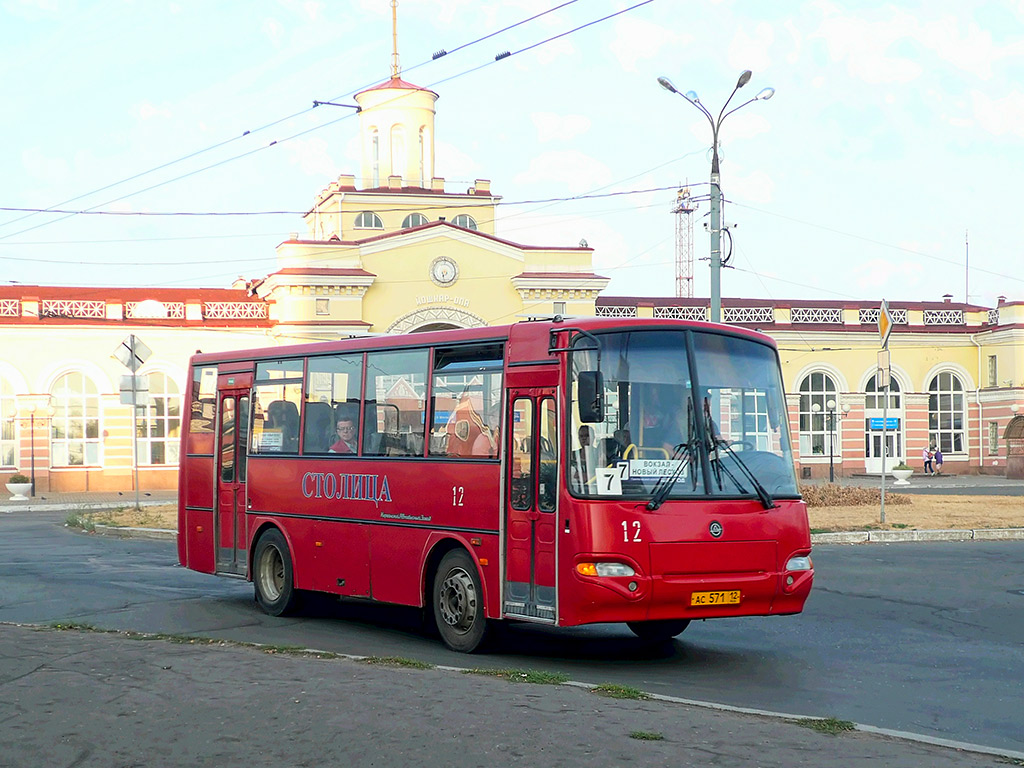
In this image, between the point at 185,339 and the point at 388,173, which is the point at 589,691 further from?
the point at 388,173

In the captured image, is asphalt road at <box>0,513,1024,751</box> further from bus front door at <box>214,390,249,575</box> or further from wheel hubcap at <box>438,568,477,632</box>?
bus front door at <box>214,390,249,575</box>

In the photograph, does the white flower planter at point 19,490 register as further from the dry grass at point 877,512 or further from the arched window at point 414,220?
the arched window at point 414,220

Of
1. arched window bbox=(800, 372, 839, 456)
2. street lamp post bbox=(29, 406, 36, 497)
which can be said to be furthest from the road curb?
arched window bbox=(800, 372, 839, 456)

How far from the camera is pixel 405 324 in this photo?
53.1 meters

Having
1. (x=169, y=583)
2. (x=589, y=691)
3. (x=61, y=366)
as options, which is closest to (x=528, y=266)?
(x=61, y=366)

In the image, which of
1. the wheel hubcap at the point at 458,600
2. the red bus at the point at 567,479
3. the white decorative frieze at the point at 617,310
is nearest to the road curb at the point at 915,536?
the red bus at the point at 567,479

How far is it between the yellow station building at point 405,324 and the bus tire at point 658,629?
34.1m

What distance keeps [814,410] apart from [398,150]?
74.0ft

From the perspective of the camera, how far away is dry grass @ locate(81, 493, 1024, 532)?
25.3 metres

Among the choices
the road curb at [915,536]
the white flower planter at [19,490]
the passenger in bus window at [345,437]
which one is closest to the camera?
the passenger in bus window at [345,437]

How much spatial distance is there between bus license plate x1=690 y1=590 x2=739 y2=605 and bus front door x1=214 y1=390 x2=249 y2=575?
636cm

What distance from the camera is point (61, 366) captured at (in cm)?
4928

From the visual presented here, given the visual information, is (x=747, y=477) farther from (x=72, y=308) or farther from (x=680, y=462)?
(x=72, y=308)

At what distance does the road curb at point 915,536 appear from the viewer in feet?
75.7
